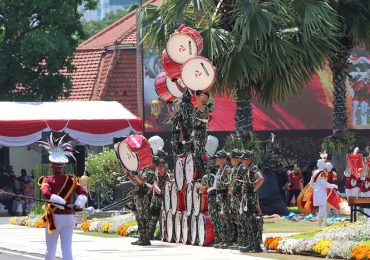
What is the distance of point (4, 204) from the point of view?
41.9m

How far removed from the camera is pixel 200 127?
24.2m

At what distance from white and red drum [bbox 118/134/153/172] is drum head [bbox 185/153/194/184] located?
1059 mm

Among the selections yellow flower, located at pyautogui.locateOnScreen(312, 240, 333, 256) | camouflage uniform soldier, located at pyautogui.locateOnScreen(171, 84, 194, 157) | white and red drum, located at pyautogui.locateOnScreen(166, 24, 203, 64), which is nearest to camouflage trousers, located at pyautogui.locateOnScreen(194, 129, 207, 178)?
camouflage uniform soldier, located at pyautogui.locateOnScreen(171, 84, 194, 157)

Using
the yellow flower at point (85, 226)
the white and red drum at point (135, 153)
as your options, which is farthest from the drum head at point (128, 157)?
the yellow flower at point (85, 226)

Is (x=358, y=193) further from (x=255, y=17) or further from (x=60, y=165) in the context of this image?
(x=60, y=165)

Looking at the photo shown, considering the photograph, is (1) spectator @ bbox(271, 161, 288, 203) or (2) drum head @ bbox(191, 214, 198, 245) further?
(1) spectator @ bbox(271, 161, 288, 203)

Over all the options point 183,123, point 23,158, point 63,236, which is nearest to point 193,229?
point 183,123

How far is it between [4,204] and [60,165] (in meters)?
25.4

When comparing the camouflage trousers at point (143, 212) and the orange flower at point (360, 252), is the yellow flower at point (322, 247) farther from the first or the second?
the camouflage trousers at point (143, 212)

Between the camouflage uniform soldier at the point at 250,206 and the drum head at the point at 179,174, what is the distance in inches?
103

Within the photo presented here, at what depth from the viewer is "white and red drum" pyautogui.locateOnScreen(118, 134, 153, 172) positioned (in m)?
24.8

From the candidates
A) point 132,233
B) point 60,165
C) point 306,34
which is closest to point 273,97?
point 306,34

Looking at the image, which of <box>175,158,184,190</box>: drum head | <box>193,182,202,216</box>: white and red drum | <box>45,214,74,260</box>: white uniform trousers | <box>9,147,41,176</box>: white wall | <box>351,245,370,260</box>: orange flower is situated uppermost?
<box>9,147,41,176</box>: white wall

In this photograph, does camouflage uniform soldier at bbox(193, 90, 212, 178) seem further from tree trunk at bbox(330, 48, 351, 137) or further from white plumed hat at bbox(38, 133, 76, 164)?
tree trunk at bbox(330, 48, 351, 137)
